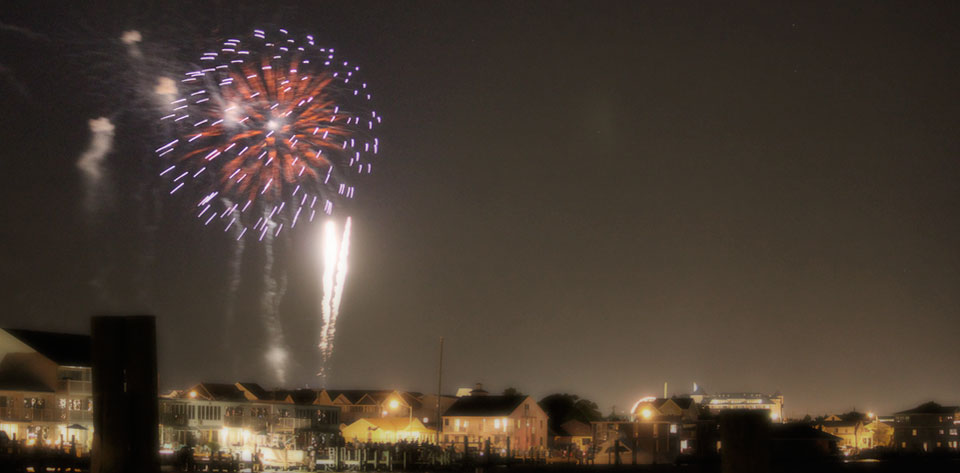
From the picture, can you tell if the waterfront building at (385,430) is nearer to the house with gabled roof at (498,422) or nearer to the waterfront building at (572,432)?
the house with gabled roof at (498,422)

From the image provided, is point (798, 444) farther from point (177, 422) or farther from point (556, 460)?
point (177, 422)

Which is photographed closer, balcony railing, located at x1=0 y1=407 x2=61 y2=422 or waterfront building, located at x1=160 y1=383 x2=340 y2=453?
balcony railing, located at x1=0 y1=407 x2=61 y2=422

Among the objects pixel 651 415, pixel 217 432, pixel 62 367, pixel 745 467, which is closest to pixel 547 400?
pixel 651 415

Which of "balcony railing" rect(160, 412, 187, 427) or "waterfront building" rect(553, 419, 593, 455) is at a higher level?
"balcony railing" rect(160, 412, 187, 427)

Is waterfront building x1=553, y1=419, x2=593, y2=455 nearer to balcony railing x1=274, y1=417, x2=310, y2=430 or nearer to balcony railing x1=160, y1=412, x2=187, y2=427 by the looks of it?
balcony railing x1=274, y1=417, x2=310, y2=430

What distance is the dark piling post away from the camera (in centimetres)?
989

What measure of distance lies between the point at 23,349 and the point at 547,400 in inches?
3387

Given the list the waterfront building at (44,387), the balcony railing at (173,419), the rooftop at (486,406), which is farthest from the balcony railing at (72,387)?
the rooftop at (486,406)

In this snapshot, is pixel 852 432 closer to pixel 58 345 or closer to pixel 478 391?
pixel 478 391

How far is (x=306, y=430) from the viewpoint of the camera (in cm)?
8400

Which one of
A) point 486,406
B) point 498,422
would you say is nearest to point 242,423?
point 498,422

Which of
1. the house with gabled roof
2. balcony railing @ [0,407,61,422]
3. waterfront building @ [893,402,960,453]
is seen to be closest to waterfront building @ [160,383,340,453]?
balcony railing @ [0,407,61,422]

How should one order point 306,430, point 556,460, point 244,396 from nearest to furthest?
1. point 556,460
2. point 306,430
3. point 244,396

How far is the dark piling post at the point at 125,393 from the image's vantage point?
32.4ft
